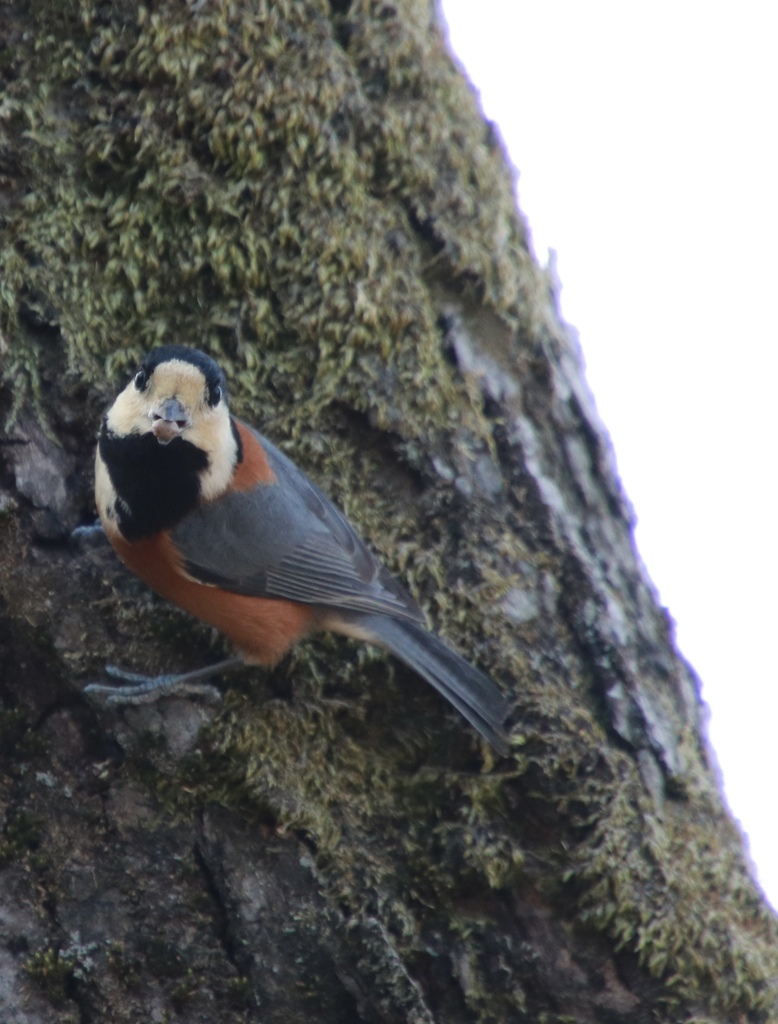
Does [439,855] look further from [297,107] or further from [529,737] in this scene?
[297,107]

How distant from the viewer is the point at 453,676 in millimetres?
2510

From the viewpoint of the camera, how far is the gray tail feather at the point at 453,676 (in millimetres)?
2486

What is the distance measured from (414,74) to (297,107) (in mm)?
413

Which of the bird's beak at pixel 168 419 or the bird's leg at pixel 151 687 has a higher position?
the bird's beak at pixel 168 419

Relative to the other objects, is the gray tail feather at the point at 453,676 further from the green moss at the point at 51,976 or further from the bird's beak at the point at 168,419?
the green moss at the point at 51,976

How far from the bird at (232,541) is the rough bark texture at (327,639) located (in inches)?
2.8

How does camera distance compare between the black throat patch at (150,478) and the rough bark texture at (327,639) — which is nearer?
the rough bark texture at (327,639)

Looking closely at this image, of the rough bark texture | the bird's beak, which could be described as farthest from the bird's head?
the rough bark texture

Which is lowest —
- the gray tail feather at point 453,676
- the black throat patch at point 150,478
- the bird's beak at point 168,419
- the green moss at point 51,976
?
the green moss at point 51,976

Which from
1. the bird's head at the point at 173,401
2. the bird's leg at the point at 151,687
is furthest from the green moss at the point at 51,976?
the bird's head at the point at 173,401

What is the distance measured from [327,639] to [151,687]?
60cm

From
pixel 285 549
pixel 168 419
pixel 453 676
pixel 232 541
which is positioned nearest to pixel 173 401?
pixel 168 419

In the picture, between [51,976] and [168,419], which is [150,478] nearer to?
[168,419]

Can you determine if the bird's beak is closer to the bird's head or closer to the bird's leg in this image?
the bird's head
